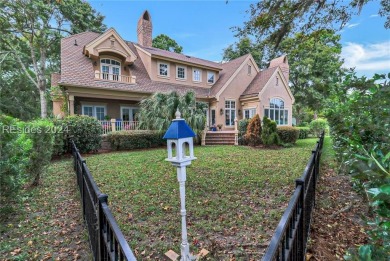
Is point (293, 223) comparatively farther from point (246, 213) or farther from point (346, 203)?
point (346, 203)

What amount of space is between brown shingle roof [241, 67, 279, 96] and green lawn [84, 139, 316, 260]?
11.9 meters

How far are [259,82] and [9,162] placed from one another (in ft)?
62.0

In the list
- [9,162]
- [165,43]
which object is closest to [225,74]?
[165,43]

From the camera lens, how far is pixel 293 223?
204 centimetres

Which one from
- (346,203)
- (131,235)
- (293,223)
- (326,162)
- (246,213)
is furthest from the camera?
(326,162)

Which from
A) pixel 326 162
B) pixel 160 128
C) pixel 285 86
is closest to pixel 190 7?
pixel 160 128

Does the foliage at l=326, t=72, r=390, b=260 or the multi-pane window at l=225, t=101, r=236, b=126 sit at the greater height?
the multi-pane window at l=225, t=101, r=236, b=126

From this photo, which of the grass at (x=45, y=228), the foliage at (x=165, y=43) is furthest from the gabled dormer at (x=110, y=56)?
the foliage at (x=165, y=43)

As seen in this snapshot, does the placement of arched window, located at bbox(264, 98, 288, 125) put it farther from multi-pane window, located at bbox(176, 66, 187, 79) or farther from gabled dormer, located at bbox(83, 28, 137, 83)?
gabled dormer, located at bbox(83, 28, 137, 83)

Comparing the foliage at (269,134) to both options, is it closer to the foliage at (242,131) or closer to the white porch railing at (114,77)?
the foliage at (242,131)

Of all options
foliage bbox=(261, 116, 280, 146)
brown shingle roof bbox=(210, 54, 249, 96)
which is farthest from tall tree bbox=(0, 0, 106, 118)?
foliage bbox=(261, 116, 280, 146)

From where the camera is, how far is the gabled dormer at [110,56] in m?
14.8

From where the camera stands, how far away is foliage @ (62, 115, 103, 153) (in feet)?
33.8

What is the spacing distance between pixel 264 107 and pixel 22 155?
17453 millimetres
